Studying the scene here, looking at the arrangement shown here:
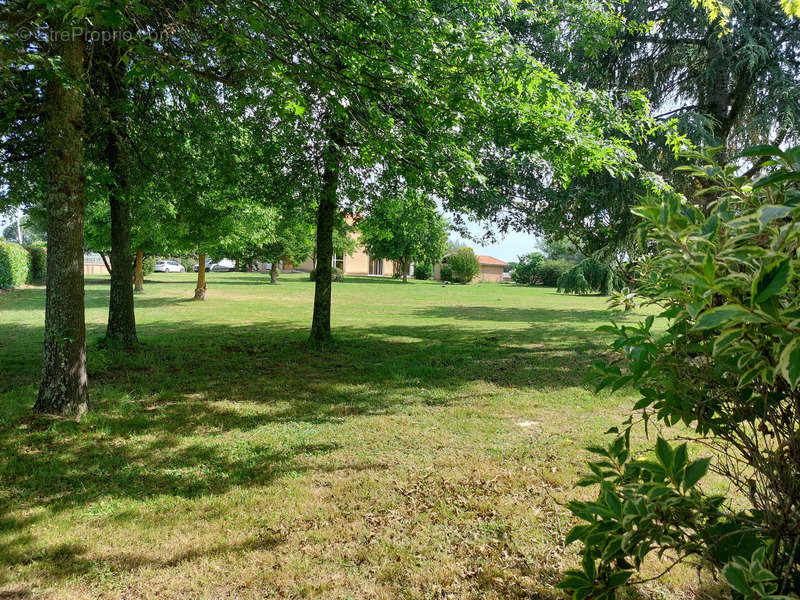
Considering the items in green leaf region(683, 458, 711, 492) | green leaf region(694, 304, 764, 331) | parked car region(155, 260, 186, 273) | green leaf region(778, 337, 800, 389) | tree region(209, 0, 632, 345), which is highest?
tree region(209, 0, 632, 345)

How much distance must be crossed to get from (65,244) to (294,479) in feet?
13.2

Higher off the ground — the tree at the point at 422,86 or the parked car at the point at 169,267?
the tree at the point at 422,86

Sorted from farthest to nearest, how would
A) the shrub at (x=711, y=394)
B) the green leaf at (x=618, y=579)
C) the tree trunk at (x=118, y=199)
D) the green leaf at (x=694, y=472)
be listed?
1. the tree trunk at (x=118, y=199)
2. the green leaf at (x=618, y=579)
3. the green leaf at (x=694, y=472)
4. the shrub at (x=711, y=394)

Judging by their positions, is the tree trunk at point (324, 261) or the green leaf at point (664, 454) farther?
the tree trunk at point (324, 261)

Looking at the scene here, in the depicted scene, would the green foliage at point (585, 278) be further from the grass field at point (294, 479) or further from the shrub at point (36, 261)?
the shrub at point (36, 261)

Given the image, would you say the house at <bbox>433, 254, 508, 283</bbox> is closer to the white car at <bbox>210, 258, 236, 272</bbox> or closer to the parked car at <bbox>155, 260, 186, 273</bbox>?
the white car at <bbox>210, 258, 236, 272</bbox>

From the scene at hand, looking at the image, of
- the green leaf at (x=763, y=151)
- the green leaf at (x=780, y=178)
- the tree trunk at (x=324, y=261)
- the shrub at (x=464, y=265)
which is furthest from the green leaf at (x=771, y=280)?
the shrub at (x=464, y=265)

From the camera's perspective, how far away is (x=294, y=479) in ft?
13.8

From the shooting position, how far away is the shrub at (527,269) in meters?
61.7

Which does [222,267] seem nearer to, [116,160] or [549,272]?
[549,272]

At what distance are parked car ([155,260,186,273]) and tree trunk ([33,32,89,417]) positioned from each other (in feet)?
194

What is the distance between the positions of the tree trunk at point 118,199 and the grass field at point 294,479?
97 cm

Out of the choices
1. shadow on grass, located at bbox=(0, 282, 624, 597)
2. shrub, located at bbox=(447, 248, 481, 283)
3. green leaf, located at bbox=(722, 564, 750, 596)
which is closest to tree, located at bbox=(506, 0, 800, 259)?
shadow on grass, located at bbox=(0, 282, 624, 597)

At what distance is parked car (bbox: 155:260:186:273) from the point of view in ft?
193
